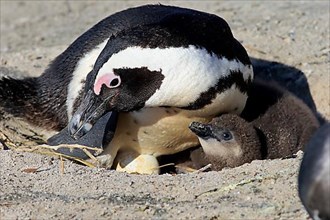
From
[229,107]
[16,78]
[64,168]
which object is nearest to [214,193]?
[64,168]

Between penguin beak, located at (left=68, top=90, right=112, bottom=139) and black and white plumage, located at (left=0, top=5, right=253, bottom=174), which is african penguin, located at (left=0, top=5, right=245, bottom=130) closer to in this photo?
black and white plumage, located at (left=0, top=5, right=253, bottom=174)

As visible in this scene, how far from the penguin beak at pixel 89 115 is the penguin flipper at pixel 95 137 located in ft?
0.83

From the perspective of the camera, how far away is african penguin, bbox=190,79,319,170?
498 cm

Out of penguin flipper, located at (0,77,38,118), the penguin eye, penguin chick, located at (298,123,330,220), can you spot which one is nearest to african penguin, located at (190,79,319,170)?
the penguin eye

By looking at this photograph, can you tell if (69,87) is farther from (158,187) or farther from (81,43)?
(158,187)

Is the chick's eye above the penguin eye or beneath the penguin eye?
beneath

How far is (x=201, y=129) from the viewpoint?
4812mm

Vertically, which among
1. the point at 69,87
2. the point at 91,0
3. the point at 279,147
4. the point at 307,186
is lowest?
the point at 91,0

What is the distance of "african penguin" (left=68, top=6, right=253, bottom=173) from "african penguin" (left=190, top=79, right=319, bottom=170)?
102mm

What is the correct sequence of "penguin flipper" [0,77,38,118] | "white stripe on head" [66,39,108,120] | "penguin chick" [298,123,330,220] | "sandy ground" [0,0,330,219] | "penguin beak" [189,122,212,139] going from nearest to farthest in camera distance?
"penguin chick" [298,123,330,220] < "sandy ground" [0,0,330,219] < "penguin beak" [189,122,212,139] < "white stripe on head" [66,39,108,120] < "penguin flipper" [0,77,38,118]

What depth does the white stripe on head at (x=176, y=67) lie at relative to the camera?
4.50 metres

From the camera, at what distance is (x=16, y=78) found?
5.77 m

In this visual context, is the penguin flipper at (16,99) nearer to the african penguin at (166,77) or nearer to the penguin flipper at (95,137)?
the penguin flipper at (95,137)

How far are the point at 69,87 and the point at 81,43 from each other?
0.27 m
